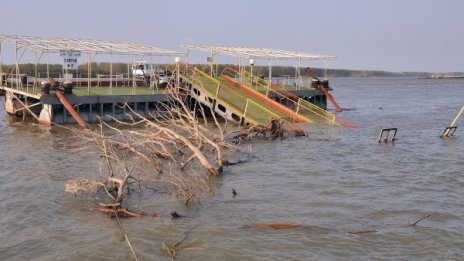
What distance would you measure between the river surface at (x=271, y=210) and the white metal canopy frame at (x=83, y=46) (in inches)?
282

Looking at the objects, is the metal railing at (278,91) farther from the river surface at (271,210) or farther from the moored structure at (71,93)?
the river surface at (271,210)

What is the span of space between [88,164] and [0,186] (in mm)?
3008

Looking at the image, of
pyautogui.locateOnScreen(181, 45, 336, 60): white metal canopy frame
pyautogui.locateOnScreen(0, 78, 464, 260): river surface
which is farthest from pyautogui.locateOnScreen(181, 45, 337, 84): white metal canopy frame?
pyautogui.locateOnScreen(0, 78, 464, 260): river surface

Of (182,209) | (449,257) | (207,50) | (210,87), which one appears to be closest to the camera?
(449,257)

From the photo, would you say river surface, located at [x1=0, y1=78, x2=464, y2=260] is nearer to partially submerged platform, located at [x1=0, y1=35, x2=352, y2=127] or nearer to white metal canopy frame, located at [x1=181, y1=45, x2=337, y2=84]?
partially submerged platform, located at [x1=0, y1=35, x2=352, y2=127]

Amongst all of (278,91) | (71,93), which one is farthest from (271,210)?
(278,91)

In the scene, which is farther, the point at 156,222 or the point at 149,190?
the point at 149,190

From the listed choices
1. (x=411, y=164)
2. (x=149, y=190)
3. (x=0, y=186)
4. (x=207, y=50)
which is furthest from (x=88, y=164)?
(x=207, y=50)

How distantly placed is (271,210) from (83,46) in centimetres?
1898

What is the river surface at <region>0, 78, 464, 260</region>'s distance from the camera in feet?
29.1

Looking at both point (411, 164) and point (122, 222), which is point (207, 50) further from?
point (122, 222)

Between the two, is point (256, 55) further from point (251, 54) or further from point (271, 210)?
point (271, 210)

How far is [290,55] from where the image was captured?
34.4m

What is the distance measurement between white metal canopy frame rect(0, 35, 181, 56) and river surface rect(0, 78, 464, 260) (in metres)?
7.16
